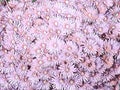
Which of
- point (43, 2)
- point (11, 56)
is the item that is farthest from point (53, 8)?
point (11, 56)

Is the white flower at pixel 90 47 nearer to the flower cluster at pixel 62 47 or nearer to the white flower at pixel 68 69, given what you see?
the flower cluster at pixel 62 47

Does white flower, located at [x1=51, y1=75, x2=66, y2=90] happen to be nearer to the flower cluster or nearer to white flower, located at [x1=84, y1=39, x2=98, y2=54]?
the flower cluster

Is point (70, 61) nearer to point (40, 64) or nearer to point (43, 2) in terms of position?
point (40, 64)

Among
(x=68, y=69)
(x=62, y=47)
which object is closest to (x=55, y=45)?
(x=62, y=47)

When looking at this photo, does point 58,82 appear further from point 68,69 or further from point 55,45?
point 55,45

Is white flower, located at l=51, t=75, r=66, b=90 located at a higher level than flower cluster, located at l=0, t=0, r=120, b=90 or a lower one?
lower

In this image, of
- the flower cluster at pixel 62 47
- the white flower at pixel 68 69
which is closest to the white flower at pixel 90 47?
the flower cluster at pixel 62 47

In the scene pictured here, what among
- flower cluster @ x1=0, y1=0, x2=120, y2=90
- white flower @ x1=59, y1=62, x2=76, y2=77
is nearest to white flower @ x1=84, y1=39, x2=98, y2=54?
flower cluster @ x1=0, y1=0, x2=120, y2=90

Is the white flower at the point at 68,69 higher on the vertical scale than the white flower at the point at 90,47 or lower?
lower

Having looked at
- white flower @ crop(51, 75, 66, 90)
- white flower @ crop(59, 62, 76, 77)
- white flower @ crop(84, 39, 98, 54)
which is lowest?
white flower @ crop(51, 75, 66, 90)
